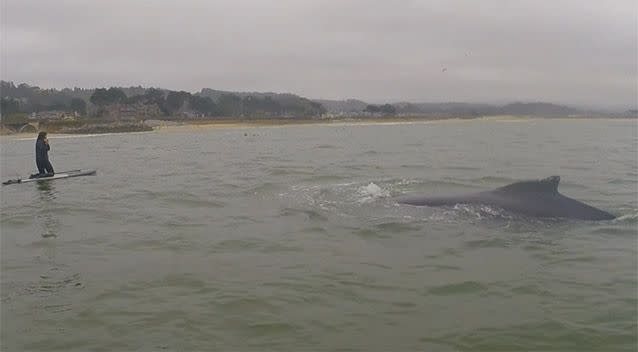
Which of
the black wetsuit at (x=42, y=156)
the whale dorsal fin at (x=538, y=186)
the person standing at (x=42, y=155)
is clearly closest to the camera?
the whale dorsal fin at (x=538, y=186)

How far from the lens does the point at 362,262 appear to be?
1101 cm

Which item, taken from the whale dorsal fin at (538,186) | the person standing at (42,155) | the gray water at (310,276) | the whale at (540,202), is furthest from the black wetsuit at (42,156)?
the whale dorsal fin at (538,186)

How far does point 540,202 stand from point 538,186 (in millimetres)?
A: 429

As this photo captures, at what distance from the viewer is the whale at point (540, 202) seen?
1414 centimetres

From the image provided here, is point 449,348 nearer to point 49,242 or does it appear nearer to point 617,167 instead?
point 49,242

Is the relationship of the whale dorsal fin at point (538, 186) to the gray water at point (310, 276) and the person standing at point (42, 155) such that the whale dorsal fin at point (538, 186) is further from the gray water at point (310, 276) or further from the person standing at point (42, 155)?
the person standing at point (42, 155)

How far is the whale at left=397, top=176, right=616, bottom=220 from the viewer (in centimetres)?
1414

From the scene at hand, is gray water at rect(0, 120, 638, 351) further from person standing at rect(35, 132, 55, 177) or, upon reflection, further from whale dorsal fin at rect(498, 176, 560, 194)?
person standing at rect(35, 132, 55, 177)

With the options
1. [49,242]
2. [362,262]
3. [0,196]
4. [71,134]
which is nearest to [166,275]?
[362,262]

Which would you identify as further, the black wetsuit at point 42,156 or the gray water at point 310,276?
the black wetsuit at point 42,156

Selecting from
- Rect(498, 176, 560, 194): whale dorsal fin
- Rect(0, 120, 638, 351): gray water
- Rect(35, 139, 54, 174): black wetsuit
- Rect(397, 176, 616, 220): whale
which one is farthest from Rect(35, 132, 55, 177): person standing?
Rect(498, 176, 560, 194): whale dorsal fin

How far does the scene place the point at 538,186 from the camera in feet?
47.4

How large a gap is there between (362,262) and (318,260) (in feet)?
2.94

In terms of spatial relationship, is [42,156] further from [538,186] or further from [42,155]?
[538,186]
